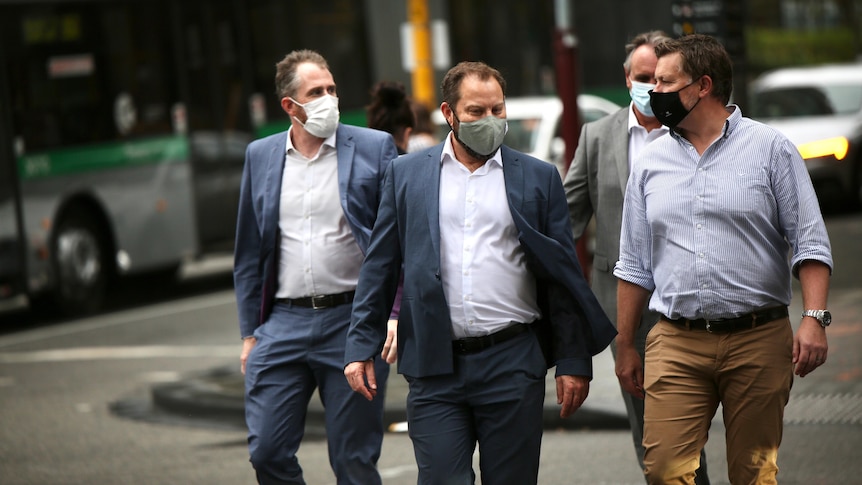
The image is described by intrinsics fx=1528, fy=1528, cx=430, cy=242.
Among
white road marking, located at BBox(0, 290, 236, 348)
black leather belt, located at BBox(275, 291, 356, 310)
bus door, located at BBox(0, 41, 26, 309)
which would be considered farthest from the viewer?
white road marking, located at BBox(0, 290, 236, 348)

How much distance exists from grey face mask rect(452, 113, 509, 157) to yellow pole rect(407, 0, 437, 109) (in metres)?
8.92

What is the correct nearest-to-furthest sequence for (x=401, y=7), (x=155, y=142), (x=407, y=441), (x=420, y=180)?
(x=420, y=180) < (x=407, y=441) < (x=155, y=142) < (x=401, y=7)

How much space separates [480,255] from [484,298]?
13 centimetres

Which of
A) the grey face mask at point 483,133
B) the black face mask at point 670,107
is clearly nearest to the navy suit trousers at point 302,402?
the grey face mask at point 483,133

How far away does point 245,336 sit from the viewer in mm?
5836

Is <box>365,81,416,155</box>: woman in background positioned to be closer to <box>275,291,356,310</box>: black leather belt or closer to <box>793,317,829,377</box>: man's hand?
<box>275,291,356,310</box>: black leather belt

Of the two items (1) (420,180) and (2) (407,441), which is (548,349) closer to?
(1) (420,180)

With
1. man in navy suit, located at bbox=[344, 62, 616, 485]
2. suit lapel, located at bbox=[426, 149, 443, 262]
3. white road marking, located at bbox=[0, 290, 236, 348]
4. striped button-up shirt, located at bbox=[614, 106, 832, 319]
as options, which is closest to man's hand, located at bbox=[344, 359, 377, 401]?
man in navy suit, located at bbox=[344, 62, 616, 485]

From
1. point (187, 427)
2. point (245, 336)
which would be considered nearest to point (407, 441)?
point (187, 427)

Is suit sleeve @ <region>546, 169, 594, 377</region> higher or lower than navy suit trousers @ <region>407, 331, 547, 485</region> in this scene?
Answer: higher

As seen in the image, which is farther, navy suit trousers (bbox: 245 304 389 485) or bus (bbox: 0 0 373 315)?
bus (bbox: 0 0 373 315)

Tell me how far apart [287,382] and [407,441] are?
2841 millimetres

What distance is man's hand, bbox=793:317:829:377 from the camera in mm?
4496

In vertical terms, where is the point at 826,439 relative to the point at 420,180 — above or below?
below
